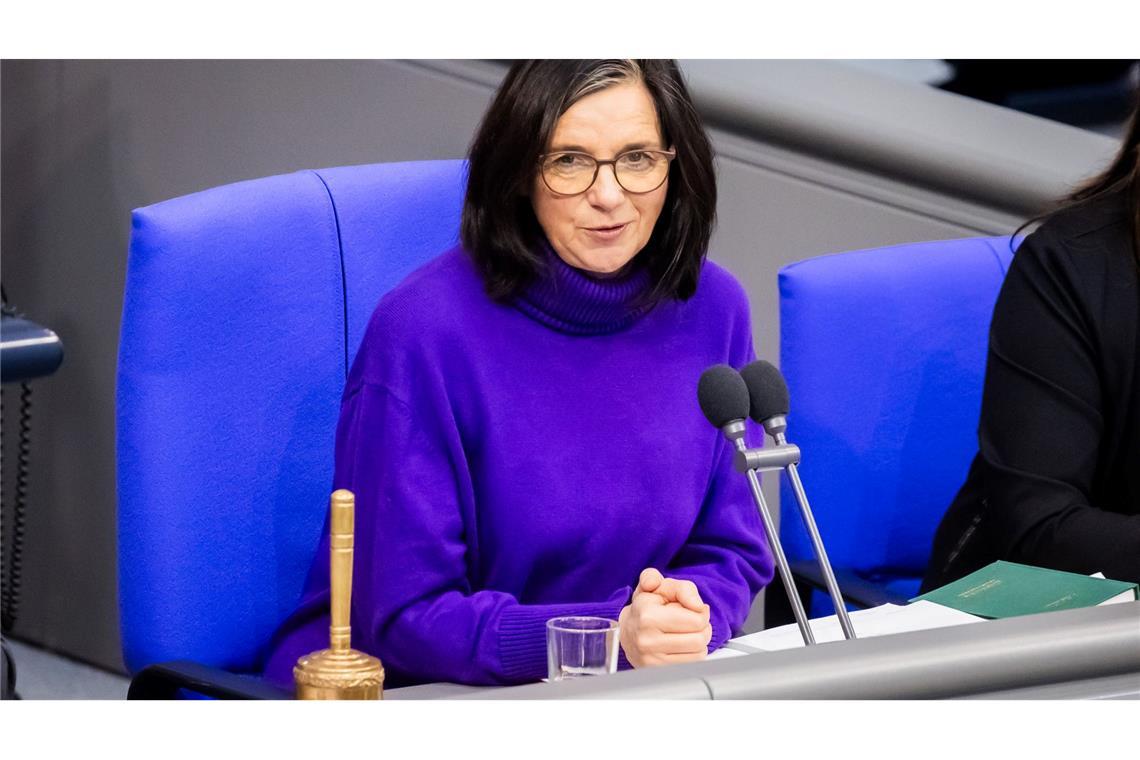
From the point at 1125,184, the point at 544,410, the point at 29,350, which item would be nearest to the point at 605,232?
the point at 544,410

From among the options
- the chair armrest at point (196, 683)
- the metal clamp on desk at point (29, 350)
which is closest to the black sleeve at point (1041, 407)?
the chair armrest at point (196, 683)

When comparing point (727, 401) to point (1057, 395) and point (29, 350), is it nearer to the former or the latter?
point (1057, 395)

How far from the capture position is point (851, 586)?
1.80 meters

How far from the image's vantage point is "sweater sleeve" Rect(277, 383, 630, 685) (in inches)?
54.7

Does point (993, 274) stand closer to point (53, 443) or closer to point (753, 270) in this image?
point (753, 270)

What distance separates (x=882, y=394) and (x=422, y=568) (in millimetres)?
735

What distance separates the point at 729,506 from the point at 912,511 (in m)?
0.43

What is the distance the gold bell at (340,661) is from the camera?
0.95 m

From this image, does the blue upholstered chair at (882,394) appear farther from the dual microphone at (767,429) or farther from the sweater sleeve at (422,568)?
the dual microphone at (767,429)

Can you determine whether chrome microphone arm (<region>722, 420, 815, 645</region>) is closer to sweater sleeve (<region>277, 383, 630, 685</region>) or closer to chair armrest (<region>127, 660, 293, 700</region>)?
sweater sleeve (<region>277, 383, 630, 685</region>)

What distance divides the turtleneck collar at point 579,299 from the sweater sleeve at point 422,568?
0.17 metres

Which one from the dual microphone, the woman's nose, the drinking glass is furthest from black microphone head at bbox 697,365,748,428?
the woman's nose
